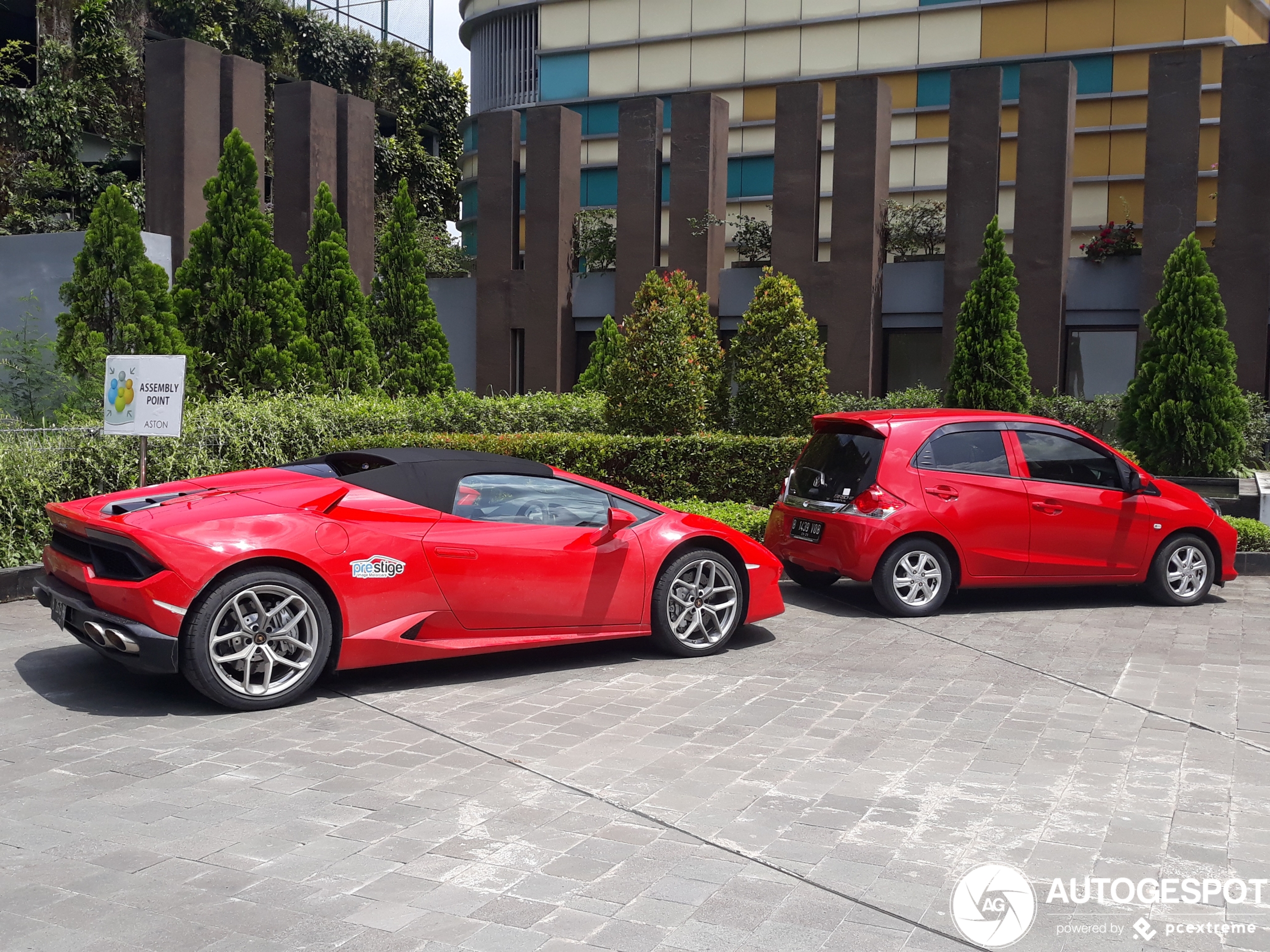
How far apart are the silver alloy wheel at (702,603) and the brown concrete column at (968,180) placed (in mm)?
13946

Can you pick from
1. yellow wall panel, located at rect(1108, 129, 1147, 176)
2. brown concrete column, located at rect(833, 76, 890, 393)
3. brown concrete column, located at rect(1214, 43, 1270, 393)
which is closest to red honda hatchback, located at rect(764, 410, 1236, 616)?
brown concrete column, located at rect(1214, 43, 1270, 393)

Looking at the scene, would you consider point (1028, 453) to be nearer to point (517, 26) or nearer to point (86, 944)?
point (86, 944)

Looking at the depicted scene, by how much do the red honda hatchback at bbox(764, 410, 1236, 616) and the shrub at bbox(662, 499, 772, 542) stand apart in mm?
1119

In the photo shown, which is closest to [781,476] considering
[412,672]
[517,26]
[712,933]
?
[412,672]

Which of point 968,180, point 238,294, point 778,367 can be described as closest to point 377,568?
point 778,367

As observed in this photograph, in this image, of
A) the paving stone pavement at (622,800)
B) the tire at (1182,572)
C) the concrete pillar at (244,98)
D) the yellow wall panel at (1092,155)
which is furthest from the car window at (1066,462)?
the yellow wall panel at (1092,155)

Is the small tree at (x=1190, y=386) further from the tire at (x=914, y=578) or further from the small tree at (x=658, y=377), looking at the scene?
the tire at (x=914, y=578)

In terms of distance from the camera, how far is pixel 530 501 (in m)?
7.36

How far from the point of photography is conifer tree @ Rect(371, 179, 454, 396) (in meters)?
19.9

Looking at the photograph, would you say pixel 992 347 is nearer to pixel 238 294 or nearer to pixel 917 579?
pixel 917 579

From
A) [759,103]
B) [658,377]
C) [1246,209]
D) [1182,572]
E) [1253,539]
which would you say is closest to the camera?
[1182,572]

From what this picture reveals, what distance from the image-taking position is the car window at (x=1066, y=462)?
→ 984 cm

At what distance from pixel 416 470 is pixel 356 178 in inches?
716

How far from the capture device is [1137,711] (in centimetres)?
664
